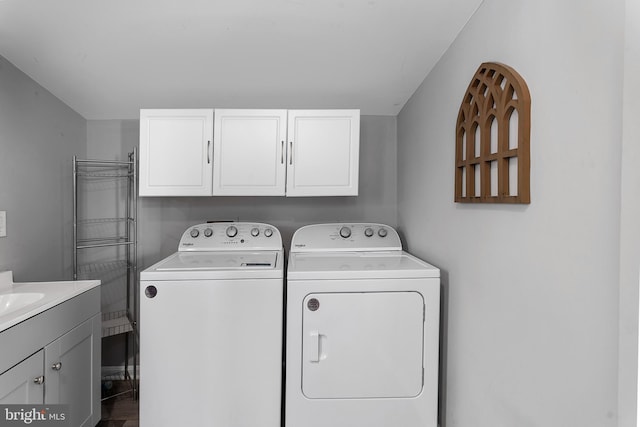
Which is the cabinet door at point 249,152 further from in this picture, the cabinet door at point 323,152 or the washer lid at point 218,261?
the washer lid at point 218,261

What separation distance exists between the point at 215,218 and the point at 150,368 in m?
1.23

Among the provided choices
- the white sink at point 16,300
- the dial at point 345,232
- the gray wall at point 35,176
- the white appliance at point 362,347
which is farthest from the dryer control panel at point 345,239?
the gray wall at point 35,176

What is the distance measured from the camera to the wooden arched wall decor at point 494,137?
106cm

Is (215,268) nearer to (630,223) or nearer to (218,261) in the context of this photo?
(218,261)

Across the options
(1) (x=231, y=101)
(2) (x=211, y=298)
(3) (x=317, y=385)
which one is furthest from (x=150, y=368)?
(1) (x=231, y=101)

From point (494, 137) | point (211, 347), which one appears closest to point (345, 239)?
point (211, 347)

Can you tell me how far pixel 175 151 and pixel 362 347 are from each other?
1593 millimetres

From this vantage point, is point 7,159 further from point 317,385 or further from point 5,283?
point 317,385

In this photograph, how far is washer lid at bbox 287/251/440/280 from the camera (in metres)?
1.56

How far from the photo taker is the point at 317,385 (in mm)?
1569

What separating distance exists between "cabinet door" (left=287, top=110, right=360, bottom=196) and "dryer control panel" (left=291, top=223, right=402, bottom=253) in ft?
0.93

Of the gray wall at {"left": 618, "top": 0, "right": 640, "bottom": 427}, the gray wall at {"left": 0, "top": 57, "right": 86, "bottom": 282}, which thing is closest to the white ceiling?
the gray wall at {"left": 0, "top": 57, "right": 86, "bottom": 282}

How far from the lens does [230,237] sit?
224 centimetres

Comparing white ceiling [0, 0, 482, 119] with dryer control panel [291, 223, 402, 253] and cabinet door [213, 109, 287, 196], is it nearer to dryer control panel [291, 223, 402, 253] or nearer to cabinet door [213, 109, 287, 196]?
cabinet door [213, 109, 287, 196]
